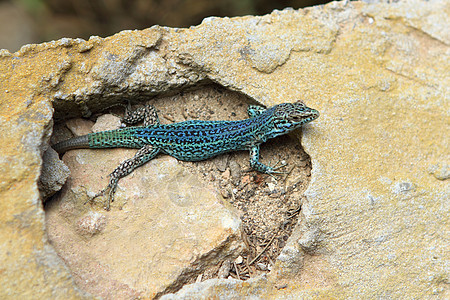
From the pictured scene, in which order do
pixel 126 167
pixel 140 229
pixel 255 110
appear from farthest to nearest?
pixel 255 110
pixel 126 167
pixel 140 229

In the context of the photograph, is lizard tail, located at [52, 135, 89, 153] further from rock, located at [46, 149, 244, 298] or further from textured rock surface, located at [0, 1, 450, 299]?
textured rock surface, located at [0, 1, 450, 299]

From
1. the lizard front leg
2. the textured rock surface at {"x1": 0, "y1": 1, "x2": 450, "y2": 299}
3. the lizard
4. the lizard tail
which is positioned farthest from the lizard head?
the lizard tail

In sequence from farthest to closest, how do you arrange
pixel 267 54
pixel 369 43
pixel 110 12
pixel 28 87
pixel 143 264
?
pixel 110 12, pixel 369 43, pixel 267 54, pixel 28 87, pixel 143 264

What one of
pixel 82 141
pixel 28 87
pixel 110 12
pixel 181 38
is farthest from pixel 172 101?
pixel 110 12

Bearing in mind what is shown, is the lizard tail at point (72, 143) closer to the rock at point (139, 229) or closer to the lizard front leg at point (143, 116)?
the rock at point (139, 229)

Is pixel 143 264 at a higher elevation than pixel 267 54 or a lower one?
lower

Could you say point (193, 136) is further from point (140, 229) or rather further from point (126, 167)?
point (140, 229)

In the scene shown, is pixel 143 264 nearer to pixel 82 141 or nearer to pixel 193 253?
pixel 193 253

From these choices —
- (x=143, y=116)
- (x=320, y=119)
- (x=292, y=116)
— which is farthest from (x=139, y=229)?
(x=320, y=119)
